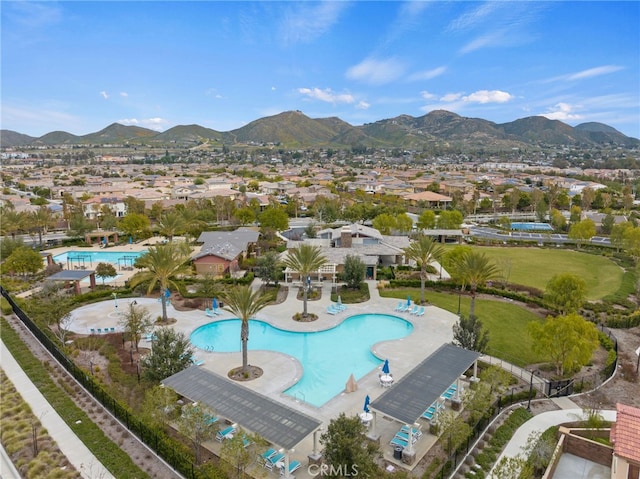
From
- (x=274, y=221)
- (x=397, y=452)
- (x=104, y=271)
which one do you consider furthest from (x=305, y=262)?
(x=274, y=221)

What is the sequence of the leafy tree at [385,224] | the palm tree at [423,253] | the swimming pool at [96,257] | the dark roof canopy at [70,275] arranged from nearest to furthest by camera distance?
the palm tree at [423,253] → the dark roof canopy at [70,275] → the swimming pool at [96,257] → the leafy tree at [385,224]

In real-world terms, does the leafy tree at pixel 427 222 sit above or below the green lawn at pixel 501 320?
above

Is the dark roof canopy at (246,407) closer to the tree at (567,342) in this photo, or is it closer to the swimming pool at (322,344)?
the swimming pool at (322,344)

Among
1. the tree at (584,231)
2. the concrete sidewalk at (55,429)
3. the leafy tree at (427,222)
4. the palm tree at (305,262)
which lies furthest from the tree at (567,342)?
the leafy tree at (427,222)

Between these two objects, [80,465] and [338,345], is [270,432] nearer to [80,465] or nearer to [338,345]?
[80,465]

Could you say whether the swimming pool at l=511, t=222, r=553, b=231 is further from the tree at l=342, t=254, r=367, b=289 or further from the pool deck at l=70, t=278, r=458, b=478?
the tree at l=342, t=254, r=367, b=289

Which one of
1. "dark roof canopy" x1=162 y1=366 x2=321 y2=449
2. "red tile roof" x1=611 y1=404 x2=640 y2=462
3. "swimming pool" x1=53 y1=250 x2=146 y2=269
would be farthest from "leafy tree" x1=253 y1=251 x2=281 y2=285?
"red tile roof" x1=611 y1=404 x2=640 y2=462

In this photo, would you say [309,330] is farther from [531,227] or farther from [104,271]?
[531,227]

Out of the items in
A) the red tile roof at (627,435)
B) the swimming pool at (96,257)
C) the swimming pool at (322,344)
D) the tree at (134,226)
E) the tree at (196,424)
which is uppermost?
the tree at (134,226)
